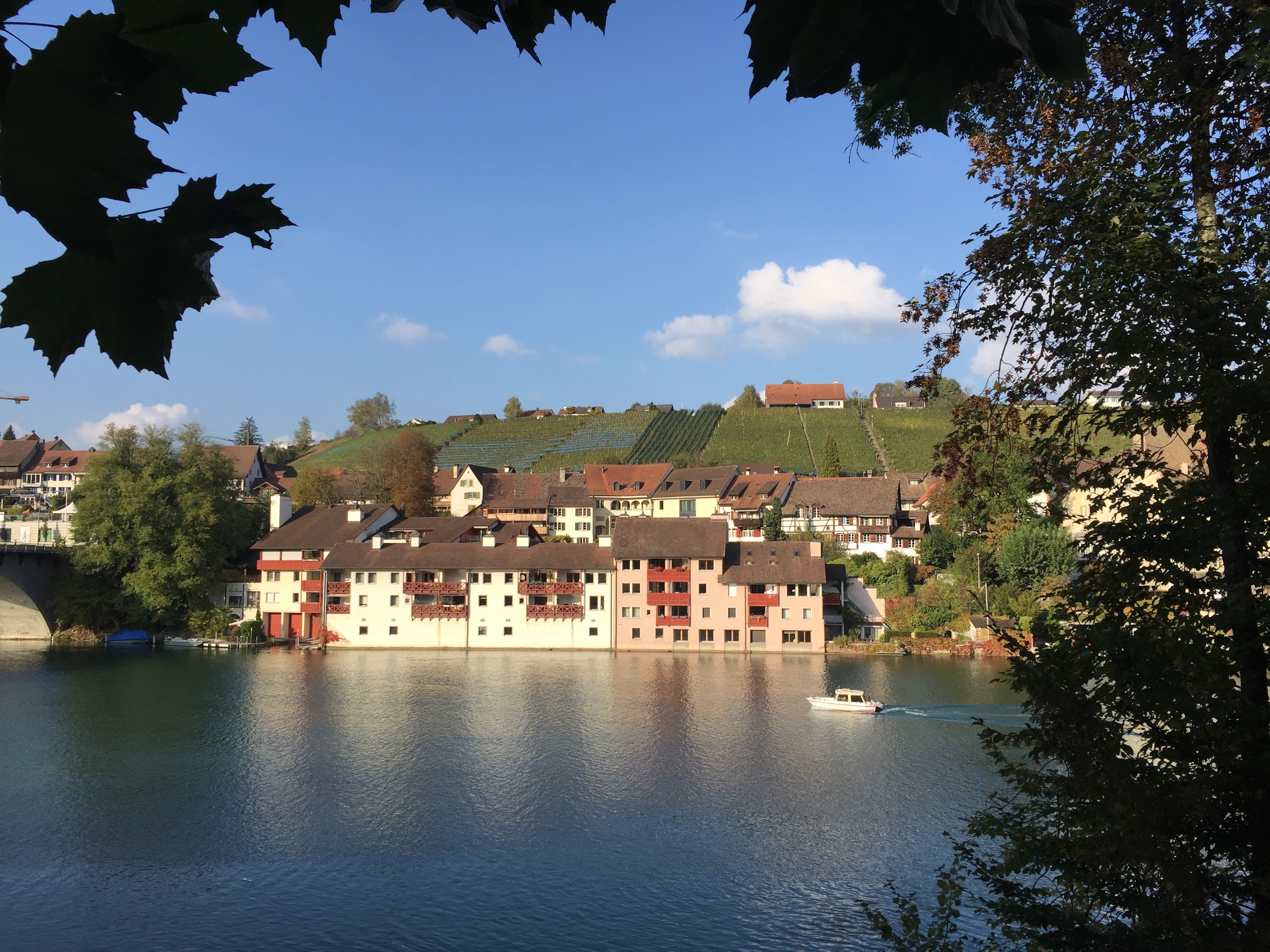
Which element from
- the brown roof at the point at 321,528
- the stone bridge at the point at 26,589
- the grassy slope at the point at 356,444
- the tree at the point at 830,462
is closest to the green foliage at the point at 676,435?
the tree at the point at 830,462

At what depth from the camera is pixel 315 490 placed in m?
70.6

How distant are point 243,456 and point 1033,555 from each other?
198 ft

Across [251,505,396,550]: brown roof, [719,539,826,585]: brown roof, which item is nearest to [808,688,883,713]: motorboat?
[719,539,826,585]: brown roof

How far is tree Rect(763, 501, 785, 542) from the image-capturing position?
178 feet

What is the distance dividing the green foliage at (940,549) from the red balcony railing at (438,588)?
24704mm

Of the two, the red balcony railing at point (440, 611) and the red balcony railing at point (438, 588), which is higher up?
the red balcony railing at point (438, 588)

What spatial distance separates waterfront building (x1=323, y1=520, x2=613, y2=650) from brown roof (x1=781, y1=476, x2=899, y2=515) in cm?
1649

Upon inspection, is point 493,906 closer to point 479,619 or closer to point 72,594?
point 479,619

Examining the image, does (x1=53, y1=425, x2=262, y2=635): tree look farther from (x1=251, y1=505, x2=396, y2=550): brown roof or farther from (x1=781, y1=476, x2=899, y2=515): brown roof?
(x1=781, y1=476, x2=899, y2=515): brown roof

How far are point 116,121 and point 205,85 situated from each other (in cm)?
12

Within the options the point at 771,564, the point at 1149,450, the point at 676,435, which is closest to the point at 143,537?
the point at 771,564

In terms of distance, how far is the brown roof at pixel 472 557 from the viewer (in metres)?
45.9

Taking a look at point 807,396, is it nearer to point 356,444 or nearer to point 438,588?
point 356,444

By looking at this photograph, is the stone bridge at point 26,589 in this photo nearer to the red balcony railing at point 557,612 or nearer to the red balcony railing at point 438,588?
the red balcony railing at point 438,588
